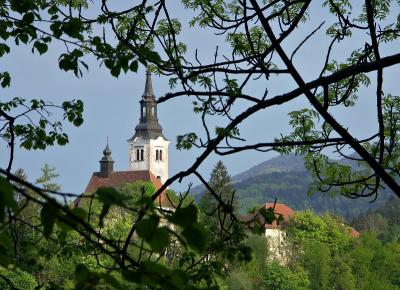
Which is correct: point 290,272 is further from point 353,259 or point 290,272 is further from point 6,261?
point 6,261

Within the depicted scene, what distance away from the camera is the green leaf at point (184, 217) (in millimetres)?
1590

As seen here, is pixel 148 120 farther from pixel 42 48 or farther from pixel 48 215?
pixel 48 215

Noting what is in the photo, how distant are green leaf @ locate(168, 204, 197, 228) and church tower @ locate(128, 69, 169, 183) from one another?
98.8m

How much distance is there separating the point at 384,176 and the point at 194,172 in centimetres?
75

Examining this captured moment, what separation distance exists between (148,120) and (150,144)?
297 centimetres

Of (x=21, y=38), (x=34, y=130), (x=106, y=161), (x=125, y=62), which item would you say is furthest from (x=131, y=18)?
(x=106, y=161)

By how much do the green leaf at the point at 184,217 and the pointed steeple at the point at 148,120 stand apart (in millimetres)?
97380

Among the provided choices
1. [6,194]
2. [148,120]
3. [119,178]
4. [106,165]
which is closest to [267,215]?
[6,194]

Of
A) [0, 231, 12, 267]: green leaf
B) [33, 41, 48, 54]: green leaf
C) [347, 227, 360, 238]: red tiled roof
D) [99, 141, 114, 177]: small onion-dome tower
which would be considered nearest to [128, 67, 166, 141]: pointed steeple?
[99, 141, 114, 177]: small onion-dome tower

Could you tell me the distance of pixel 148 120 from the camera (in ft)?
335

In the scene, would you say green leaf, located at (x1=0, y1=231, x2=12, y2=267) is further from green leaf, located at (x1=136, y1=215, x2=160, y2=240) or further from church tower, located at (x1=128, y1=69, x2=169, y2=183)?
church tower, located at (x1=128, y1=69, x2=169, y2=183)

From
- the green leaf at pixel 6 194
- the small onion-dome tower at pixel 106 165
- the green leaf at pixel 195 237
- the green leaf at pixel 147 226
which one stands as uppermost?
the small onion-dome tower at pixel 106 165

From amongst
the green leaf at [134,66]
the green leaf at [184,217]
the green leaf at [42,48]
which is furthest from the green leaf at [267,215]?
the green leaf at [184,217]

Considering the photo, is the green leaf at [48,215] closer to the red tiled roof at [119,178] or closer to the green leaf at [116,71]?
the green leaf at [116,71]
